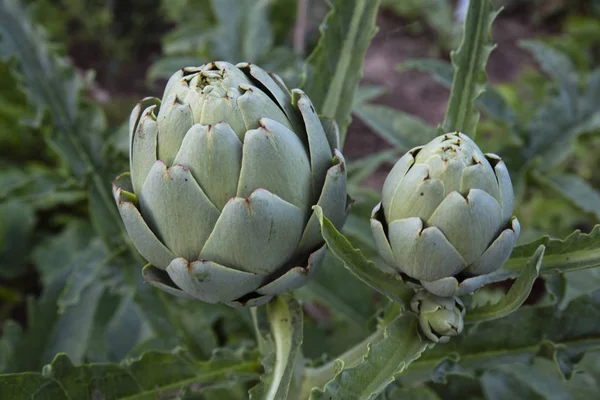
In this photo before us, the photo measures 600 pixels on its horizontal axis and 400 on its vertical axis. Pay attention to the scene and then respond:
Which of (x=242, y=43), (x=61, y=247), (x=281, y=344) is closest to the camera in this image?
(x=281, y=344)

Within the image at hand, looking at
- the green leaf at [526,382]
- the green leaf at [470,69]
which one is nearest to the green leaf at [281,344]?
the green leaf at [470,69]

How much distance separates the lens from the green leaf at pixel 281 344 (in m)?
0.71

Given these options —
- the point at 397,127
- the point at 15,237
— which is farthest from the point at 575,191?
the point at 15,237

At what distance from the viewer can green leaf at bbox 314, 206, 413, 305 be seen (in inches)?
23.8

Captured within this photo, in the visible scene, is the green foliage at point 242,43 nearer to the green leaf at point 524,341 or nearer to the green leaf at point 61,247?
the green leaf at point 61,247

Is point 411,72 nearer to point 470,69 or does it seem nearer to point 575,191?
point 575,191

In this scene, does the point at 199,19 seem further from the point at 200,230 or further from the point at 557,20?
the point at 557,20

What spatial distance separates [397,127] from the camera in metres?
1.26

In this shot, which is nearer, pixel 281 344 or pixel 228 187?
pixel 228 187

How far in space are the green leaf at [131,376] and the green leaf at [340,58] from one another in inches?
13.7

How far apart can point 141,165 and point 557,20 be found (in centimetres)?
330

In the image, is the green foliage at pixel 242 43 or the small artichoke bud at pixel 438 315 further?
the green foliage at pixel 242 43

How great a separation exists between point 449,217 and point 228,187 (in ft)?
0.71

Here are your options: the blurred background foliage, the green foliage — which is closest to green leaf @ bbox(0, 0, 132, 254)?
the blurred background foliage
